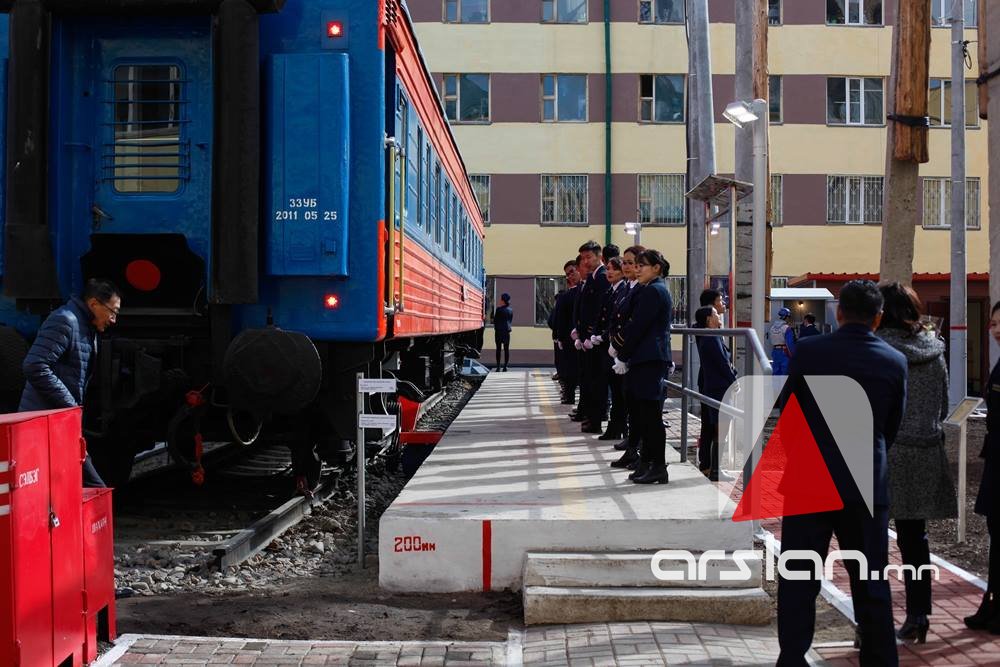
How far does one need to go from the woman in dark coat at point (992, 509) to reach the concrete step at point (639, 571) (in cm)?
108

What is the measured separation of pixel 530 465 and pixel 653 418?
1508 millimetres

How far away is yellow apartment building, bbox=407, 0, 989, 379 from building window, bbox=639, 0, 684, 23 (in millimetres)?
42

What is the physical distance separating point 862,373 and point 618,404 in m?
5.47

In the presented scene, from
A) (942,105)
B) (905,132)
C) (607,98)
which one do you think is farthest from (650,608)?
(942,105)

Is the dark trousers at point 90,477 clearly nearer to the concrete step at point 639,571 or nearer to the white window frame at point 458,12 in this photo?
the concrete step at point 639,571

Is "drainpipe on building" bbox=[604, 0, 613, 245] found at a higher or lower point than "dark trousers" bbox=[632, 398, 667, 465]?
higher

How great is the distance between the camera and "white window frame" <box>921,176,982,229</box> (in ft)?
105

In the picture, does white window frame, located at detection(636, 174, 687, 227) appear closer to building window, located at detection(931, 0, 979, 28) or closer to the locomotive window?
building window, located at detection(931, 0, 979, 28)

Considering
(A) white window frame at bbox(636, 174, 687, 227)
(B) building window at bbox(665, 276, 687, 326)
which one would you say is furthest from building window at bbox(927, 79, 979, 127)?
(B) building window at bbox(665, 276, 687, 326)

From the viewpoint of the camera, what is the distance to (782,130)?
3244 cm

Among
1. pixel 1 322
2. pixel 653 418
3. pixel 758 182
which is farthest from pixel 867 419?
pixel 1 322

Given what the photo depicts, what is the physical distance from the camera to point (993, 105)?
9586 mm

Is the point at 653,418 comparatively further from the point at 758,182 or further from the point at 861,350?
the point at 861,350

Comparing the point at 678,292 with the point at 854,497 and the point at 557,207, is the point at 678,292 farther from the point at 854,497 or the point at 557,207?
the point at 854,497
